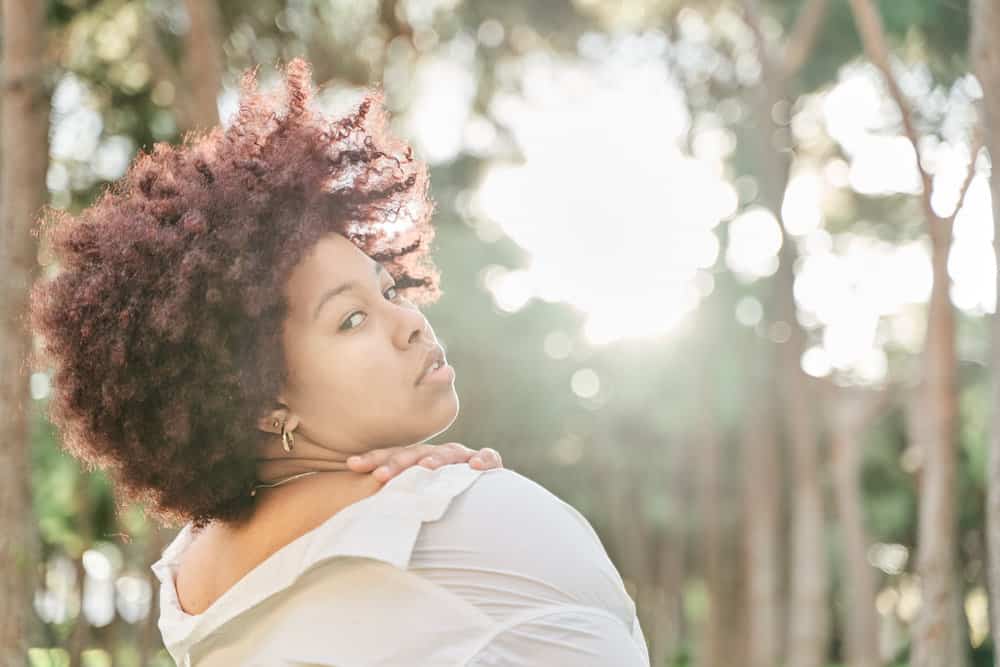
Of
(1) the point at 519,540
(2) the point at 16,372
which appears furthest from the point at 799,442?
(1) the point at 519,540

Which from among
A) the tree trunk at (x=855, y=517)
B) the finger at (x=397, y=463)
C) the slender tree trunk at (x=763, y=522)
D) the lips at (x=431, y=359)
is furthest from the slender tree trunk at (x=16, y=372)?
the slender tree trunk at (x=763, y=522)

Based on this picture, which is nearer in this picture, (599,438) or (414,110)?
(414,110)

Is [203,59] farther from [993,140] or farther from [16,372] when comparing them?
[993,140]

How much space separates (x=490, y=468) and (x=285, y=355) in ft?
1.26

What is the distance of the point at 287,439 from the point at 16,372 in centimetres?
269

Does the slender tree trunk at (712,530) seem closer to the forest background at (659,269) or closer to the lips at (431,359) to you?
the forest background at (659,269)

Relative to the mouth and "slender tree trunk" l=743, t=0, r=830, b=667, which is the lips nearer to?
the mouth

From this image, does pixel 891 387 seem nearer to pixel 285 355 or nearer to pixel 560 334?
pixel 560 334

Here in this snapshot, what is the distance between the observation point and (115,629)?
49.9 ft

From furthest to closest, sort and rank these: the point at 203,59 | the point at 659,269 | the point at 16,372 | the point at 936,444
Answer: the point at 659,269 < the point at 203,59 < the point at 936,444 < the point at 16,372

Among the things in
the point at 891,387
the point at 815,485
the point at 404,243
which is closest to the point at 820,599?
the point at 815,485

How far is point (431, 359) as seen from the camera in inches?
82.5

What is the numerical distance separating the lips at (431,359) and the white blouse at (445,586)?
26 cm

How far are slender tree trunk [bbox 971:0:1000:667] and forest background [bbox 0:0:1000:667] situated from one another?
553 centimetres
